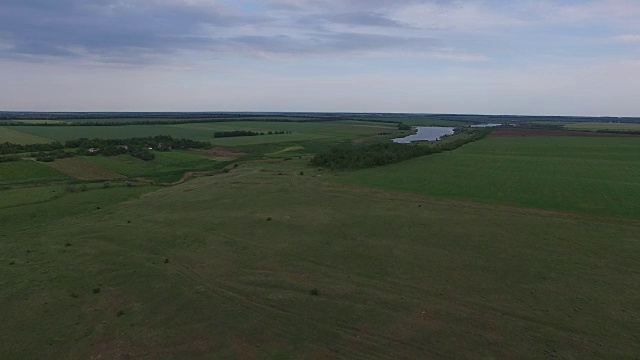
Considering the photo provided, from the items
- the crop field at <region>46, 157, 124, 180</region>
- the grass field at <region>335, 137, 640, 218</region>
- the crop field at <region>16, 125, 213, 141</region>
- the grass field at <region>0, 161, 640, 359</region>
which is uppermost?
the crop field at <region>16, 125, 213, 141</region>

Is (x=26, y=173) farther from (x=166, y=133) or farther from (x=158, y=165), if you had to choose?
(x=166, y=133)

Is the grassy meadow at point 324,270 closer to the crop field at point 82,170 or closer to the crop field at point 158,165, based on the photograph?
the crop field at point 82,170

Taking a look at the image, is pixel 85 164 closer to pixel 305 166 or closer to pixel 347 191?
pixel 305 166

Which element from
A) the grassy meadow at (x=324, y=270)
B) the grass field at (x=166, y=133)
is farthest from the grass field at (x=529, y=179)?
the grass field at (x=166, y=133)

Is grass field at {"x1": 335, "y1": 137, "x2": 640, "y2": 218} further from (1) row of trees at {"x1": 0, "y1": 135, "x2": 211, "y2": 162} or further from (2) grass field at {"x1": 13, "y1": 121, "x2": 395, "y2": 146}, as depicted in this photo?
(2) grass field at {"x1": 13, "y1": 121, "x2": 395, "y2": 146}

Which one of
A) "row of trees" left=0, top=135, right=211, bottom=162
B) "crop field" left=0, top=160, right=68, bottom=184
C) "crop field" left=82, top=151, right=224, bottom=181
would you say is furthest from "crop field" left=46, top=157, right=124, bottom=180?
"row of trees" left=0, top=135, right=211, bottom=162

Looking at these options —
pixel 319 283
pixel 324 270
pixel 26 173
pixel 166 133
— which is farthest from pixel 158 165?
pixel 166 133

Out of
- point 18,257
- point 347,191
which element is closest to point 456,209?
point 347,191

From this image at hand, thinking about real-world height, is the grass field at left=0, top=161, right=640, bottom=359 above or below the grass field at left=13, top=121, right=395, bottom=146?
below
